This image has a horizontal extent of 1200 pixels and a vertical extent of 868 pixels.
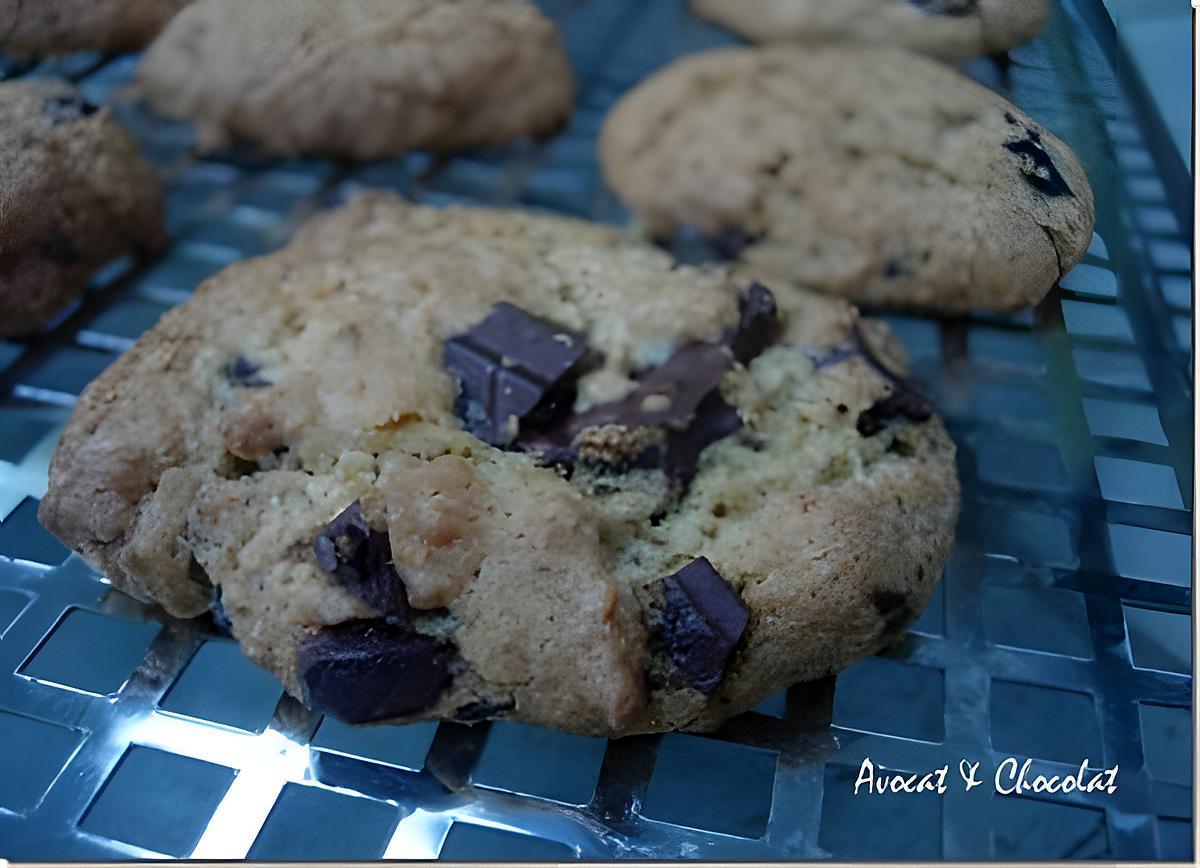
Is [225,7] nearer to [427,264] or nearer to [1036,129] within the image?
[427,264]

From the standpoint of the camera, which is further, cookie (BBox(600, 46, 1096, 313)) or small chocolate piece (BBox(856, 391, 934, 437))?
small chocolate piece (BBox(856, 391, 934, 437))

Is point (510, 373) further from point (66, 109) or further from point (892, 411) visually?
point (66, 109)

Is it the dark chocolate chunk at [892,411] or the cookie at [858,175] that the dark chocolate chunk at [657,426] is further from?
the cookie at [858,175]

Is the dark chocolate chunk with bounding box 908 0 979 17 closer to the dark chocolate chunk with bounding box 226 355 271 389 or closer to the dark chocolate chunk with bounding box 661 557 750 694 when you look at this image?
the dark chocolate chunk with bounding box 661 557 750 694

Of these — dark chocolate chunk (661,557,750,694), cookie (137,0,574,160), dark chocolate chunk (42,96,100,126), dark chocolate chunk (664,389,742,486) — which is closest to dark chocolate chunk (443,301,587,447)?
dark chocolate chunk (664,389,742,486)

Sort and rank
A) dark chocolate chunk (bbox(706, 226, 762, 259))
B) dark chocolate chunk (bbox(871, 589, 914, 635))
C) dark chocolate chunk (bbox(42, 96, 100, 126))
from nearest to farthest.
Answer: dark chocolate chunk (bbox(871, 589, 914, 635)) < dark chocolate chunk (bbox(42, 96, 100, 126)) < dark chocolate chunk (bbox(706, 226, 762, 259))

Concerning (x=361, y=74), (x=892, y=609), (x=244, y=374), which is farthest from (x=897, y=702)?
(x=361, y=74)
